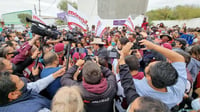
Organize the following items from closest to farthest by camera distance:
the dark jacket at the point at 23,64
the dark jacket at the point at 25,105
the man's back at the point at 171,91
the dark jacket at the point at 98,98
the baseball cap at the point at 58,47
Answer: the dark jacket at the point at 25,105
the man's back at the point at 171,91
the dark jacket at the point at 98,98
the dark jacket at the point at 23,64
the baseball cap at the point at 58,47

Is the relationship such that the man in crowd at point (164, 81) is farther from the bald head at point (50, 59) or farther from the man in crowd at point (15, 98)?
the bald head at point (50, 59)

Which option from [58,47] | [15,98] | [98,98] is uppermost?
[58,47]

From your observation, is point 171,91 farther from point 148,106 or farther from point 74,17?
point 74,17

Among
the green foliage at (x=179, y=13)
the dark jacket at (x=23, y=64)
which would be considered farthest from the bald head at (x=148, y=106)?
the green foliage at (x=179, y=13)

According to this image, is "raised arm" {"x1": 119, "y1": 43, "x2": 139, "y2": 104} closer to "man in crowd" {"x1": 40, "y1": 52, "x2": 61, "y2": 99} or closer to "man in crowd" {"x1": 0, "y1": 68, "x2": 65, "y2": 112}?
"man in crowd" {"x1": 0, "y1": 68, "x2": 65, "y2": 112}

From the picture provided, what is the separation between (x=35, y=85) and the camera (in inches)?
64.5

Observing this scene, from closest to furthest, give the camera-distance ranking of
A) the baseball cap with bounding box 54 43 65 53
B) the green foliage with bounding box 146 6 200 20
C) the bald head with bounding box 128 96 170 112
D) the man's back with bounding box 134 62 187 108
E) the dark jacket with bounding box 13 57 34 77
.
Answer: the bald head with bounding box 128 96 170 112 < the man's back with bounding box 134 62 187 108 < the dark jacket with bounding box 13 57 34 77 < the baseball cap with bounding box 54 43 65 53 < the green foliage with bounding box 146 6 200 20

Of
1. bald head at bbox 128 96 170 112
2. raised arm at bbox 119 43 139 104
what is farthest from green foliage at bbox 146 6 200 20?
bald head at bbox 128 96 170 112

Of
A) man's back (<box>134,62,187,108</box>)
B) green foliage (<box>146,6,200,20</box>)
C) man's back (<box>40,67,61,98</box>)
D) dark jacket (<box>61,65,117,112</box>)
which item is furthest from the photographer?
green foliage (<box>146,6,200,20</box>)

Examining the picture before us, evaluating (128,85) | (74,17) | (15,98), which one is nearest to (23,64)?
(15,98)

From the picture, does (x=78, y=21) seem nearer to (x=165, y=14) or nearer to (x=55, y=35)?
(x=55, y=35)

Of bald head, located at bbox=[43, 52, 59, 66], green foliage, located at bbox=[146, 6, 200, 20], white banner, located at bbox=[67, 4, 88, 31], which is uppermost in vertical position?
green foliage, located at bbox=[146, 6, 200, 20]

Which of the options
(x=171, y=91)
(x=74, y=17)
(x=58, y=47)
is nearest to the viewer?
(x=171, y=91)

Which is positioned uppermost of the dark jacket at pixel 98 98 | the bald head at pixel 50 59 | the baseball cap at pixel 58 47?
the baseball cap at pixel 58 47
